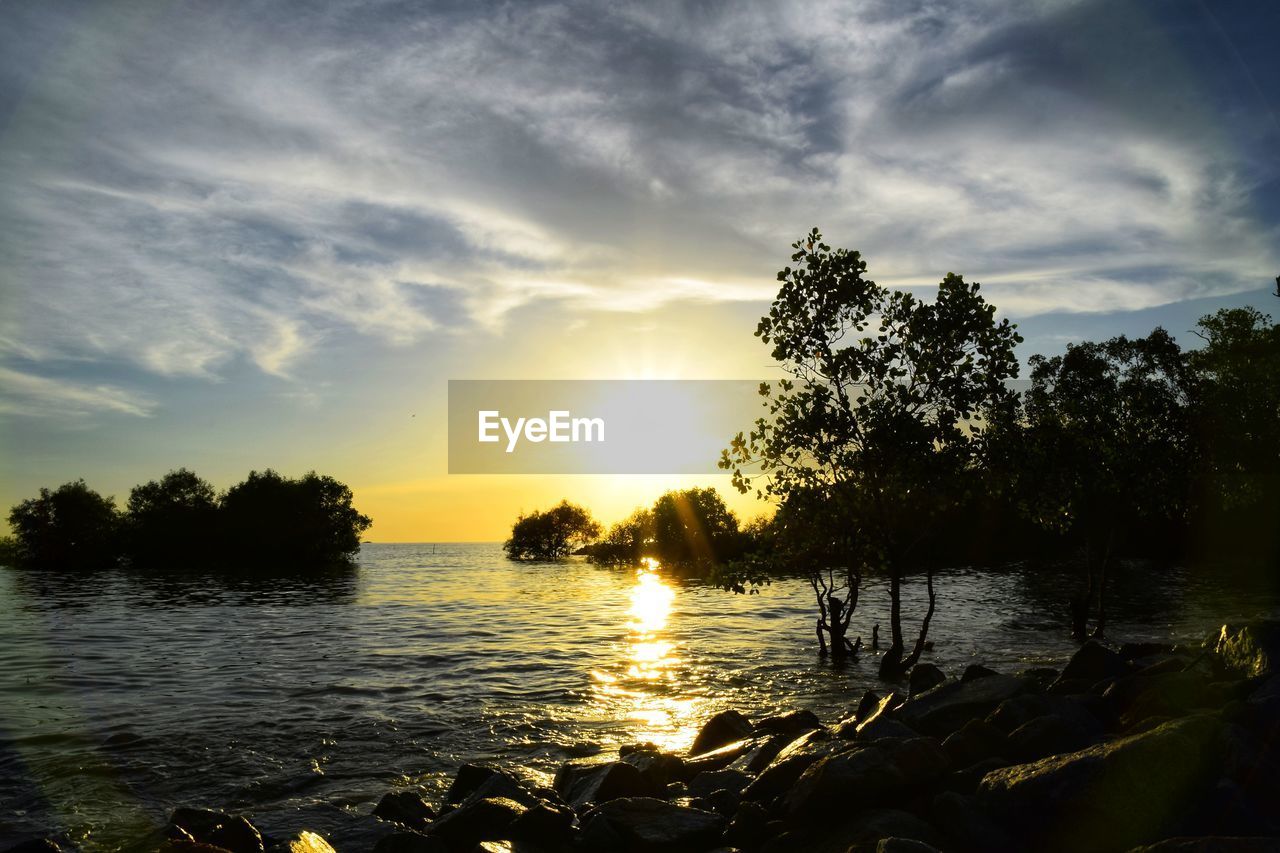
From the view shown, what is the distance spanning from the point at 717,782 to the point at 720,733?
3838 millimetres

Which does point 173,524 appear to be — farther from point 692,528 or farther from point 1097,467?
point 1097,467

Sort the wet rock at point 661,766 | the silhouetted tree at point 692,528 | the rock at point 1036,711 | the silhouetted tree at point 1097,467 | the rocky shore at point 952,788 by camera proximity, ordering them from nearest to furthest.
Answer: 1. the rocky shore at point 952,788
2. the rock at point 1036,711
3. the wet rock at point 661,766
4. the silhouetted tree at point 1097,467
5. the silhouetted tree at point 692,528

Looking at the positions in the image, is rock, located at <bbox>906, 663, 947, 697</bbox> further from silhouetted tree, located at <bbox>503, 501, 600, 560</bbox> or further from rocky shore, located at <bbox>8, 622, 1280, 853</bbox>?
silhouetted tree, located at <bbox>503, 501, 600, 560</bbox>

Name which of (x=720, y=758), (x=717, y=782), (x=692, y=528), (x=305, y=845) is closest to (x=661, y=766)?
(x=720, y=758)

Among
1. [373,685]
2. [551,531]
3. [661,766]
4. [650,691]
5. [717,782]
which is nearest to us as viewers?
[717,782]

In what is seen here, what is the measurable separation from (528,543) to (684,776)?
185979mm

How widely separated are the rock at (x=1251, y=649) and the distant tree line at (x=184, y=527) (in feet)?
462

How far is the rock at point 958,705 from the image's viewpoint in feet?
39.6

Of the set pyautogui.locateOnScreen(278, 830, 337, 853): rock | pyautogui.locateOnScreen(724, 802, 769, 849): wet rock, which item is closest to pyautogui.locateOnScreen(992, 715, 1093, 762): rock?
pyautogui.locateOnScreen(724, 802, 769, 849): wet rock

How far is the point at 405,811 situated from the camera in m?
11.4

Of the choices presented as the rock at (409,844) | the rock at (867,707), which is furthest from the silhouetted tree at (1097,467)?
the rock at (409,844)

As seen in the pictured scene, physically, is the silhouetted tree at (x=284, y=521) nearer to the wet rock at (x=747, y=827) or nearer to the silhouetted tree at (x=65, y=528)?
the silhouetted tree at (x=65, y=528)

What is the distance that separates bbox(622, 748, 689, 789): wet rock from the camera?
12.4 metres

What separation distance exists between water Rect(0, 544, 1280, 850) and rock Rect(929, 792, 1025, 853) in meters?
7.02
